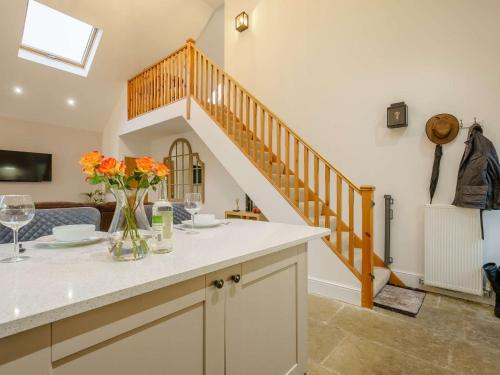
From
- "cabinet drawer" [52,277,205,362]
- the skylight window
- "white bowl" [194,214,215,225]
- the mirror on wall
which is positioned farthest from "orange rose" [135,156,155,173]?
the skylight window

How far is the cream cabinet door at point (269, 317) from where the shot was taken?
96cm

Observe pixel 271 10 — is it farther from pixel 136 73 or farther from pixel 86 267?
pixel 86 267

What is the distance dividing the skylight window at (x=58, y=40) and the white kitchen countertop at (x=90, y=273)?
16.3ft

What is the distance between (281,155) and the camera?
155 inches

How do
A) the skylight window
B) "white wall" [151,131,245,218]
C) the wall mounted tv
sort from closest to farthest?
the skylight window, "white wall" [151,131,245,218], the wall mounted tv

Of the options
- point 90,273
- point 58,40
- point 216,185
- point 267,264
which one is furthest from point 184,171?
point 90,273

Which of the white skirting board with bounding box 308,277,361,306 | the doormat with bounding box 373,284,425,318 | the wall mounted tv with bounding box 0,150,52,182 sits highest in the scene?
the wall mounted tv with bounding box 0,150,52,182

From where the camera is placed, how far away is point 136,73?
5398 millimetres

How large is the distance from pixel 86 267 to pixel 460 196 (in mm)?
2852

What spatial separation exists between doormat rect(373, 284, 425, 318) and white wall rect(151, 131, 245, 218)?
2.59m

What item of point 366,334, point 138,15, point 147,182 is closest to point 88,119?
point 138,15

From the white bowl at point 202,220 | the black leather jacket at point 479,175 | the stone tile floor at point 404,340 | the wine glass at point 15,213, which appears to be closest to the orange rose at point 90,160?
the wine glass at point 15,213

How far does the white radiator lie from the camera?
7.77ft

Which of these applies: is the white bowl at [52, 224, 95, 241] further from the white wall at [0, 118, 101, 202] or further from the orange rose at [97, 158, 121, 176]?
the white wall at [0, 118, 101, 202]
